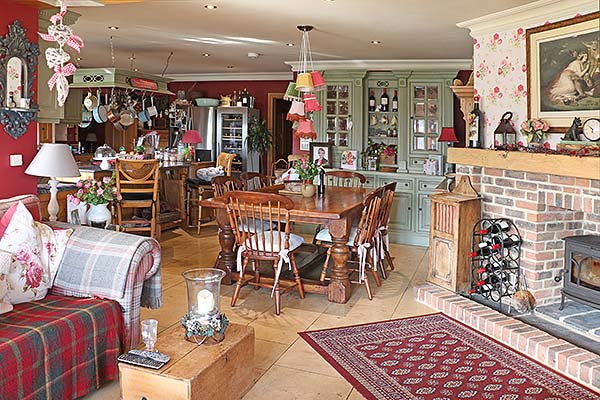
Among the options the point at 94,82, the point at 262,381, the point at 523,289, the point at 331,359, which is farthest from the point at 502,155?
the point at 94,82

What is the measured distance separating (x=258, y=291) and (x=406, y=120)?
3.79 metres

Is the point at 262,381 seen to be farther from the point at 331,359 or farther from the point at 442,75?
the point at 442,75

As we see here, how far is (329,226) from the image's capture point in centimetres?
444

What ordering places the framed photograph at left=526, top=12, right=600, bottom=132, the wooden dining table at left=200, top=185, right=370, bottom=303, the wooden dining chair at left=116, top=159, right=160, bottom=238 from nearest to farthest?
the framed photograph at left=526, top=12, right=600, bottom=132 < the wooden dining table at left=200, top=185, right=370, bottom=303 < the wooden dining chair at left=116, top=159, right=160, bottom=238

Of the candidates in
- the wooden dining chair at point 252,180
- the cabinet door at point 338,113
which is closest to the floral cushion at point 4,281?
the wooden dining chair at point 252,180

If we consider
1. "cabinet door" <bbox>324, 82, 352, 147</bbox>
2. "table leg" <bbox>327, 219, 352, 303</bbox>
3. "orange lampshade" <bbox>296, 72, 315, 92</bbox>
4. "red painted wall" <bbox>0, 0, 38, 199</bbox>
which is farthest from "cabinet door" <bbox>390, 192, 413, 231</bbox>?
"red painted wall" <bbox>0, 0, 38, 199</bbox>

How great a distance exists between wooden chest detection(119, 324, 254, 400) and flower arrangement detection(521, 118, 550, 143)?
2615 millimetres

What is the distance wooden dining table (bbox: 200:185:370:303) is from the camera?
4.38 meters

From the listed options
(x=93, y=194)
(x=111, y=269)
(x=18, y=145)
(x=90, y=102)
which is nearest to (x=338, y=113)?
(x=90, y=102)

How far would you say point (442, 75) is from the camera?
7410mm

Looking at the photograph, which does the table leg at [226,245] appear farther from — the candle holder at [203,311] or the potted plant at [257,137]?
the potted plant at [257,137]

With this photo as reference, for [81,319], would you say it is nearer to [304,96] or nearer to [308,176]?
[308,176]

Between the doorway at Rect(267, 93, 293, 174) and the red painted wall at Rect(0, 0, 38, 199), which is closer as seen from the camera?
the red painted wall at Rect(0, 0, 38, 199)

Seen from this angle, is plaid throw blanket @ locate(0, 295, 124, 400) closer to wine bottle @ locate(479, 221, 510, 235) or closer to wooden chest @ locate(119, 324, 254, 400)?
wooden chest @ locate(119, 324, 254, 400)
